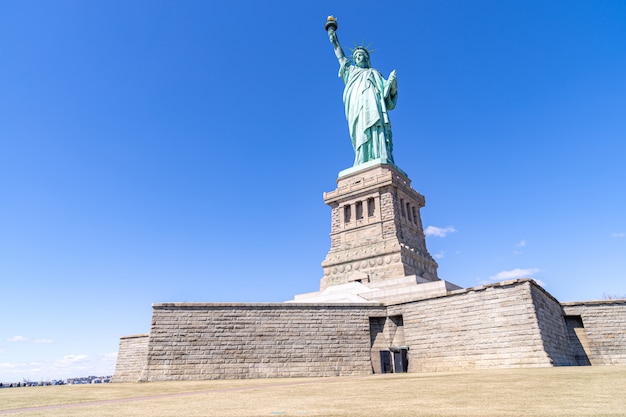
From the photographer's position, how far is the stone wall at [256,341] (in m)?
20.0

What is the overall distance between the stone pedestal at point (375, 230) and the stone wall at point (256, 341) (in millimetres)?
8445

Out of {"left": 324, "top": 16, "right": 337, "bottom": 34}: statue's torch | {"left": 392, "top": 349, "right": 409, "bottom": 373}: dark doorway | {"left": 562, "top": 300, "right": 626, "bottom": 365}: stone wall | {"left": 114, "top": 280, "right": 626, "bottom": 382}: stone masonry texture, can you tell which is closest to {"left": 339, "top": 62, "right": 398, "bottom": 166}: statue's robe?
{"left": 324, "top": 16, "right": 337, "bottom": 34}: statue's torch

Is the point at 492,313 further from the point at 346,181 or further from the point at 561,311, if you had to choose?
the point at 346,181

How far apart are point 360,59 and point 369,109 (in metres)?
7.08

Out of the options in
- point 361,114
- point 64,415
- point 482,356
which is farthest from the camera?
point 361,114

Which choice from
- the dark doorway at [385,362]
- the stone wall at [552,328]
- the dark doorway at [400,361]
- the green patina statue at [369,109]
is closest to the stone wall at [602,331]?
the stone wall at [552,328]

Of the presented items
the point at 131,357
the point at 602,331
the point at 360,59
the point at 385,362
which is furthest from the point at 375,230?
the point at 131,357

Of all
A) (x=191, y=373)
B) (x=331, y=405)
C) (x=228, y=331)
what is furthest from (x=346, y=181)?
(x=331, y=405)

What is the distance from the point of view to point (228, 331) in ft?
68.6

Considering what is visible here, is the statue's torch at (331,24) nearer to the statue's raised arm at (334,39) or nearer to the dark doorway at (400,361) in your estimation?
the statue's raised arm at (334,39)

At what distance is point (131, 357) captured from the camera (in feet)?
88.3

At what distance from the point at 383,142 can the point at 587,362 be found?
2189cm

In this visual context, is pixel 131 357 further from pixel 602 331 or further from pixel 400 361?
pixel 602 331

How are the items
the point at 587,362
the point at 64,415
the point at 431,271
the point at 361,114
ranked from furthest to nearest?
the point at 361,114 → the point at 431,271 → the point at 587,362 → the point at 64,415
